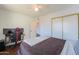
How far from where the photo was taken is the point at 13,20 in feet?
5.08

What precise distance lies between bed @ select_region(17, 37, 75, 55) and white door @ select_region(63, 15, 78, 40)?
93 mm

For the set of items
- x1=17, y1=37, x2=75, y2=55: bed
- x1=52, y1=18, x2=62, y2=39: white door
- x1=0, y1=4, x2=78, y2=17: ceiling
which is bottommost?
x1=17, y1=37, x2=75, y2=55: bed

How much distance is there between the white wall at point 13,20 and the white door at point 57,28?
0.36 m

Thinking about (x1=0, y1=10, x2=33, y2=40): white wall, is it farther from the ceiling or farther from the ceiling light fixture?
the ceiling light fixture

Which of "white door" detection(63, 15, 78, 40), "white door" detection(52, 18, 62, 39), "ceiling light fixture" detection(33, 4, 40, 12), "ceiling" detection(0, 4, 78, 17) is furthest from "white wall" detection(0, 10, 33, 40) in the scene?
"white door" detection(63, 15, 78, 40)

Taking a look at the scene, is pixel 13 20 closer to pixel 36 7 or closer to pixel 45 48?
pixel 36 7

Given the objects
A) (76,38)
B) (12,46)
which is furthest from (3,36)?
(76,38)

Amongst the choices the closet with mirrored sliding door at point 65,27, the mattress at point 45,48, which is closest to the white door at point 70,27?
the closet with mirrored sliding door at point 65,27

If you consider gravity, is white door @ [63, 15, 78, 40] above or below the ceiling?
below

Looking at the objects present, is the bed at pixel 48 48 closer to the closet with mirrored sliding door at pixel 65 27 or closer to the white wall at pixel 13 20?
the closet with mirrored sliding door at pixel 65 27

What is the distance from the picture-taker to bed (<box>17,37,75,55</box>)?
4.91 ft
